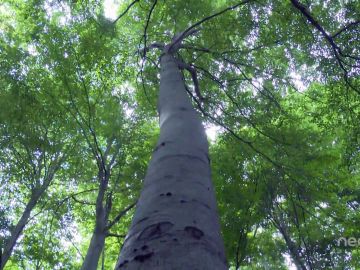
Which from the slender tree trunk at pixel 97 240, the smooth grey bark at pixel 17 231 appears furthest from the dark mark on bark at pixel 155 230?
the smooth grey bark at pixel 17 231

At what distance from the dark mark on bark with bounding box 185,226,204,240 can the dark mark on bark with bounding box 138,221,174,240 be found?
0.19 ft

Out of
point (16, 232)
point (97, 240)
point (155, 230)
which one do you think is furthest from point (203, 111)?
point (16, 232)

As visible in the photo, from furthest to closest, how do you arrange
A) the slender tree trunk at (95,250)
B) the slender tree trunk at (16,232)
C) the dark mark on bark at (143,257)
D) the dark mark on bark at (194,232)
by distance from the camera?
1. the slender tree trunk at (16,232)
2. the slender tree trunk at (95,250)
3. the dark mark on bark at (194,232)
4. the dark mark on bark at (143,257)

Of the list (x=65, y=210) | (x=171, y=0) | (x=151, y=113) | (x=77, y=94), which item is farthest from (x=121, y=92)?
(x=65, y=210)

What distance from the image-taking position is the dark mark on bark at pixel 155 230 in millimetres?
1115

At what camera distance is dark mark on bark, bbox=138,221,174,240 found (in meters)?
1.12

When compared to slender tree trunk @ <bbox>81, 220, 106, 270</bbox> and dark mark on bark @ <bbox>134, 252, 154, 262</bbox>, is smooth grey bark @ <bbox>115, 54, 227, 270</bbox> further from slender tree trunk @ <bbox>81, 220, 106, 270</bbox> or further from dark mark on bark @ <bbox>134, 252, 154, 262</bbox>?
slender tree trunk @ <bbox>81, 220, 106, 270</bbox>

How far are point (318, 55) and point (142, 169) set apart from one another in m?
4.14

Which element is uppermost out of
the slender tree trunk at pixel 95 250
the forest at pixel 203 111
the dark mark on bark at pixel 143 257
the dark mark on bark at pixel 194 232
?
the forest at pixel 203 111

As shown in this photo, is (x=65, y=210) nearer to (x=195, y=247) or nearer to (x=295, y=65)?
(x=295, y=65)

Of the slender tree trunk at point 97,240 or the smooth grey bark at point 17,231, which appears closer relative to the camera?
the slender tree trunk at point 97,240

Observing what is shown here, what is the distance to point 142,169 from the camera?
7414mm

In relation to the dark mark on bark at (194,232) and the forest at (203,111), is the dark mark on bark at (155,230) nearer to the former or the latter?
the dark mark on bark at (194,232)

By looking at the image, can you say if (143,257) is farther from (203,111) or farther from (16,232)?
(16,232)
